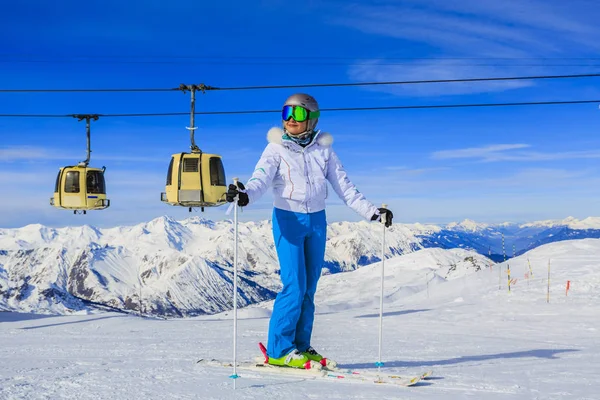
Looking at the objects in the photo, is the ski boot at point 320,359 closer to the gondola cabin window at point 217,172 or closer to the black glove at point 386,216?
the black glove at point 386,216

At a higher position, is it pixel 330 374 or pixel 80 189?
pixel 80 189

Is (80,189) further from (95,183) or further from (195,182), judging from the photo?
(195,182)

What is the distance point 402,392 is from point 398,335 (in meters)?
5.39

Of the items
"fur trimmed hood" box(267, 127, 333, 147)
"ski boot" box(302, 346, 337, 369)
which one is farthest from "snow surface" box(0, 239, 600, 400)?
"fur trimmed hood" box(267, 127, 333, 147)

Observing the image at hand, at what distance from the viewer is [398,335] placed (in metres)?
10.7

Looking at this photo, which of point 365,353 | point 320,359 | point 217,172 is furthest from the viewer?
point 217,172

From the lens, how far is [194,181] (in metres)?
12.7

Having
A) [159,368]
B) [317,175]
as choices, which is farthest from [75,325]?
[317,175]

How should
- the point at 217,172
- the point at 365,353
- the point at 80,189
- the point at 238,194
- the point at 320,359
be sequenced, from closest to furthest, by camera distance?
the point at 238,194 < the point at 320,359 < the point at 365,353 < the point at 217,172 < the point at 80,189

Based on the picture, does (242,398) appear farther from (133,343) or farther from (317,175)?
(133,343)

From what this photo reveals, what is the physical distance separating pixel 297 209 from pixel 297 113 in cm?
100

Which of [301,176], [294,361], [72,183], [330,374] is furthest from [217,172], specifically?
[330,374]

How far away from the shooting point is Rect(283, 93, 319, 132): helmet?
659cm

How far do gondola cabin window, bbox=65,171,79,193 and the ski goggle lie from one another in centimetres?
1070
